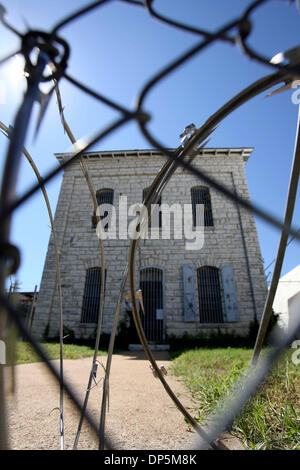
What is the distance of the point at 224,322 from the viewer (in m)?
7.35

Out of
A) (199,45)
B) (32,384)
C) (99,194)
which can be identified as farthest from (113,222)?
(199,45)

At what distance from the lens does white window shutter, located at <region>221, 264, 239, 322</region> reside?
734 cm

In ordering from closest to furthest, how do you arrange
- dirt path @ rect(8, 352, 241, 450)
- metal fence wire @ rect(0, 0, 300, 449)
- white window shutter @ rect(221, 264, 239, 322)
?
1. metal fence wire @ rect(0, 0, 300, 449)
2. dirt path @ rect(8, 352, 241, 450)
3. white window shutter @ rect(221, 264, 239, 322)

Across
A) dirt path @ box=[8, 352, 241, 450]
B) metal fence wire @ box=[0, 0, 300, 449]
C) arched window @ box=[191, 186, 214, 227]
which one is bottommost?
dirt path @ box=[8, 352, 241, 450]

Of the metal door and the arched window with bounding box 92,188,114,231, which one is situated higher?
the arched window with bounding box 92,188,114,231

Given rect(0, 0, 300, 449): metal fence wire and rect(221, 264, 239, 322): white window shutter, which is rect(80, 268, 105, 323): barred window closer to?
rect(221, 264, 239, 322): white window shutter

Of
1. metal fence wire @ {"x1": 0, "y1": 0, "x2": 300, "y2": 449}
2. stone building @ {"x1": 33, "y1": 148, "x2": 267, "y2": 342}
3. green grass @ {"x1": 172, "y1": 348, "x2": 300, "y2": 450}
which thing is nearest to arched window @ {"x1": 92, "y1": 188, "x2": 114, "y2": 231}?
stone building @ {"x1": 33, "y1": 148, "x2": 267, "y2": 342}

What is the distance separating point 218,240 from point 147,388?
21.8ft

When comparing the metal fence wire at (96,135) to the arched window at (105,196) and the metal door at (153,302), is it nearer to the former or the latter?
the metal door at (153,302)

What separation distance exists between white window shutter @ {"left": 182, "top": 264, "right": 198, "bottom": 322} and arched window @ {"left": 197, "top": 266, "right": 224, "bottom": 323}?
29 centimetres

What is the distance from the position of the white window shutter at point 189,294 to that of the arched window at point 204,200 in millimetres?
1800

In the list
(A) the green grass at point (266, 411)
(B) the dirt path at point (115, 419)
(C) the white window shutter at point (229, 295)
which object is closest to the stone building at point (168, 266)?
(C) the white window shutter at point (229, 295)

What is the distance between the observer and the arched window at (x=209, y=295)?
24.7 feet

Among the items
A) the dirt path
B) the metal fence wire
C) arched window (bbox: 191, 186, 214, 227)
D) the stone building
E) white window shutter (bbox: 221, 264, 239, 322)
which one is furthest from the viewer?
arched window (bbox: 191, 186, 214, 227)
